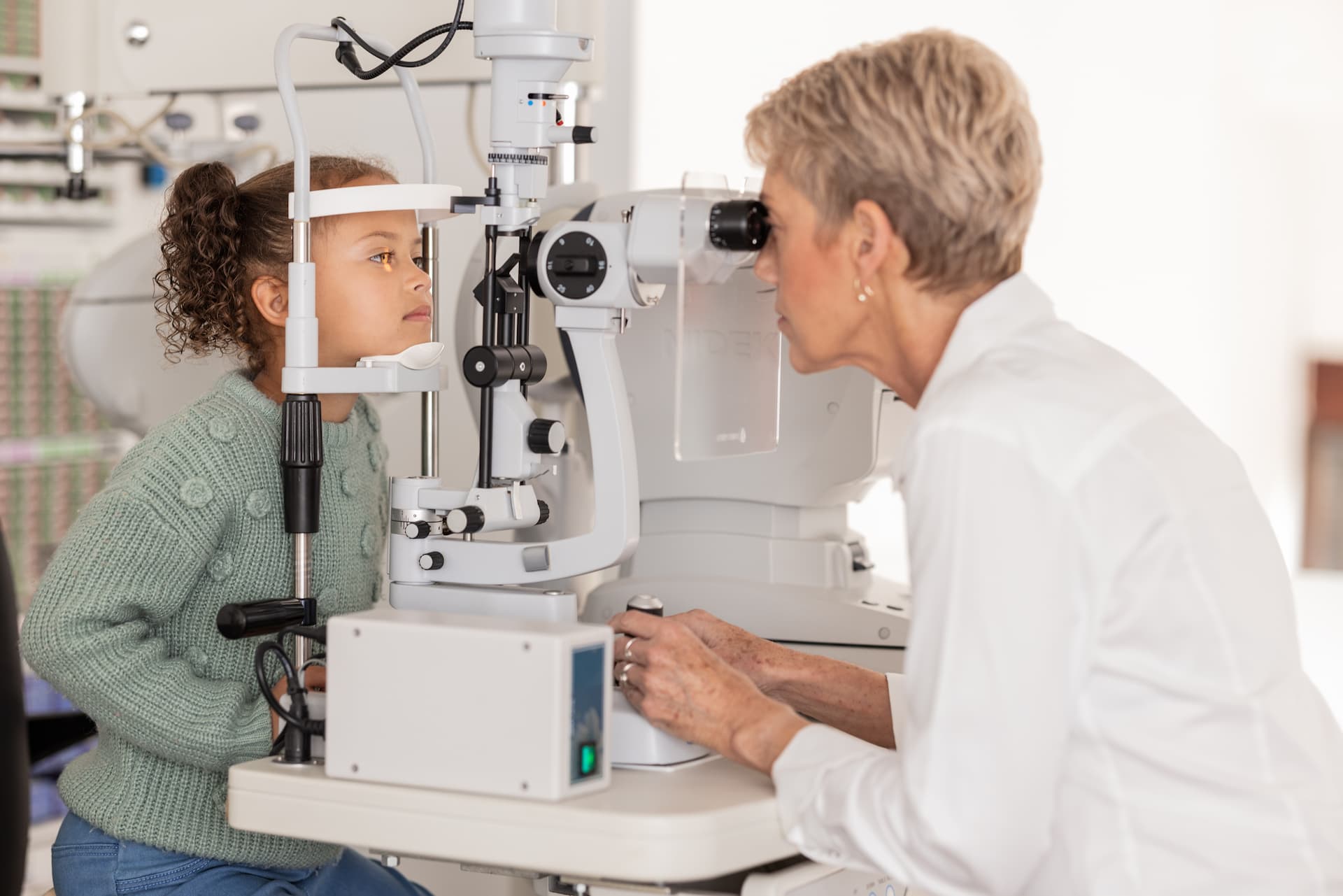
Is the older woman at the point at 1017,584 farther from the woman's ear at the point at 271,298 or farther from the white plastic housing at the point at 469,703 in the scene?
the woman's ear at the point at 271,298

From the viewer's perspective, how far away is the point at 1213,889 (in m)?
1.03

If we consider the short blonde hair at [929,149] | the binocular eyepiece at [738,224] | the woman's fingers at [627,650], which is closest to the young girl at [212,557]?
the woman's fingers at [627,650]

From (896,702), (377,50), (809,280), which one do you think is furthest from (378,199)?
(896,702)

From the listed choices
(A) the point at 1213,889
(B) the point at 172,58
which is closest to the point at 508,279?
(A) the point at 1213,889

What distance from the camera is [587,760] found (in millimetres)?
1162

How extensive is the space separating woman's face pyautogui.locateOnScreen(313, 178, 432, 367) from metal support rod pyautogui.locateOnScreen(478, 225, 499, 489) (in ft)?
0.78

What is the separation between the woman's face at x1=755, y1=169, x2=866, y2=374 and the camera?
3.84 ft

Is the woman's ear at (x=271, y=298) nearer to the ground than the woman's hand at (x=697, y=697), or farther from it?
farther from it

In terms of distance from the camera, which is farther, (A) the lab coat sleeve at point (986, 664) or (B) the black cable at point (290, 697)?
(B) the black cable at point (290, 697)

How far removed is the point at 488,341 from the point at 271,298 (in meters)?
0.38

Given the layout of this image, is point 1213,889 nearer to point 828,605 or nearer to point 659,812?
point 659,812

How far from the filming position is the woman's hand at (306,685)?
1325 millimetres

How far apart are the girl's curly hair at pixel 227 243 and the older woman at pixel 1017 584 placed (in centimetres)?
61

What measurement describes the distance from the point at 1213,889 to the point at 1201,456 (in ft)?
1.03
